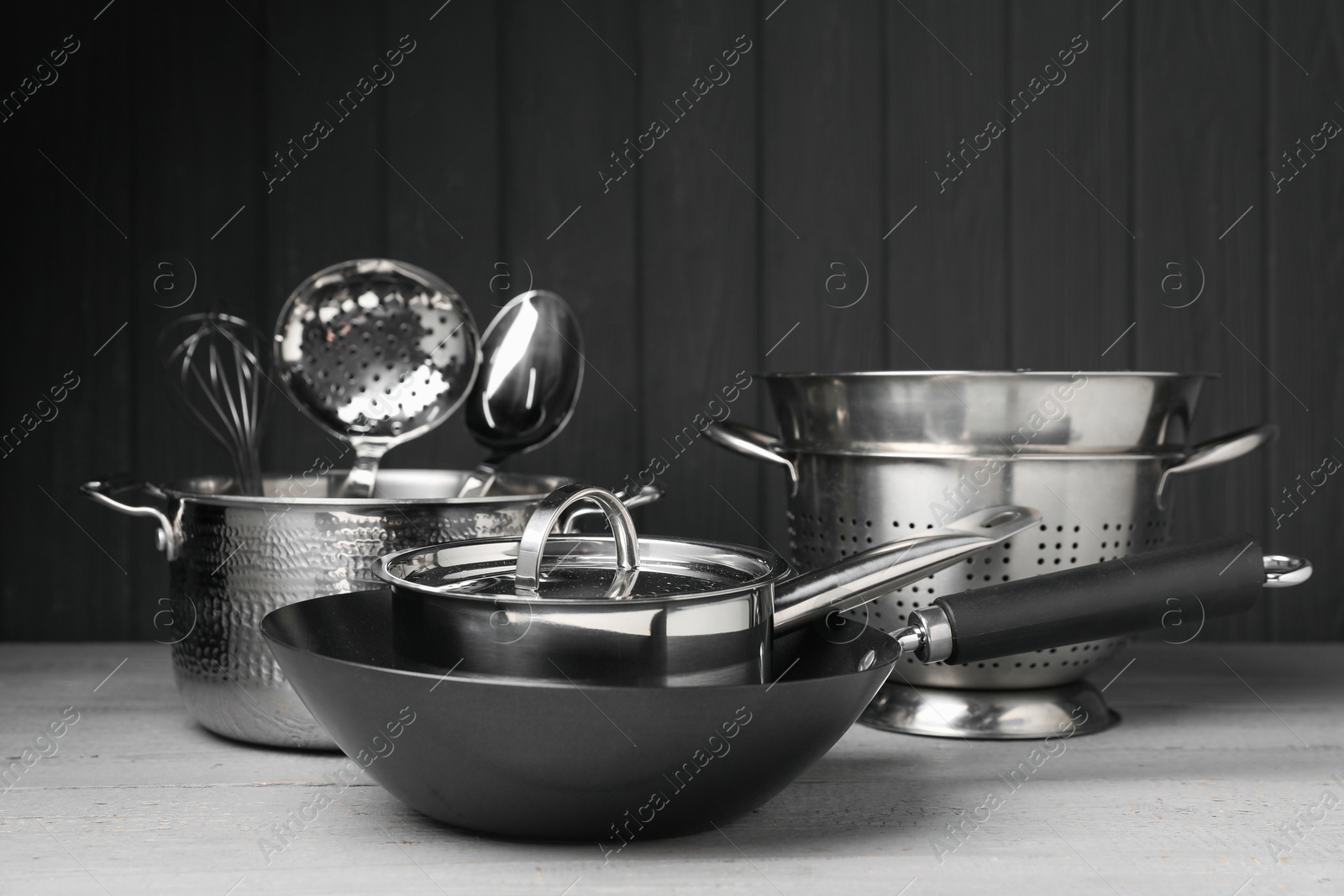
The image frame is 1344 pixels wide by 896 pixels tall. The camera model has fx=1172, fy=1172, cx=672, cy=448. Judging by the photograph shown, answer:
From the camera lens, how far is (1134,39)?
1.09m

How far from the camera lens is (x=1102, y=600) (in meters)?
0.70

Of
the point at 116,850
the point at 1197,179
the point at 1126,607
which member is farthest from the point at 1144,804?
the point at 1197,179

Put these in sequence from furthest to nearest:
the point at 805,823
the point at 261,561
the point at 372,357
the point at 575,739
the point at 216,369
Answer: the point at 216,369 < the point at 372,357 < the point at 261,561 < the point at 805,823 < the point at 575,739

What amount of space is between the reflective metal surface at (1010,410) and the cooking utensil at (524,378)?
22 centimetres

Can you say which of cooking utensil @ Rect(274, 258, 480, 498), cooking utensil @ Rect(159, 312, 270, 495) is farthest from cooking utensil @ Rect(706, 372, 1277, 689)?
cooking utensil @ Rect(159, 312, 270, 495)

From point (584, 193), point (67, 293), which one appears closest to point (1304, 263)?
point (584, 193)

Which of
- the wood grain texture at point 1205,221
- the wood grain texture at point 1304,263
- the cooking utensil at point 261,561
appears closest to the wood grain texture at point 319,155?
the cooking utensil at point 261,561

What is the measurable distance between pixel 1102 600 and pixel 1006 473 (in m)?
0.10

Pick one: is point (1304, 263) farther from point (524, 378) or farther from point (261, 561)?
point (261, 561)

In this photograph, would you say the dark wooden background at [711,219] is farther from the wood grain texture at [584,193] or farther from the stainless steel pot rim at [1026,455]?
the stainless steel pot rim at [1026,455]

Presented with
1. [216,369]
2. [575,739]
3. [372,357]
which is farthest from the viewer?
[216,369]

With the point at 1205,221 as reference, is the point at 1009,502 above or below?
below

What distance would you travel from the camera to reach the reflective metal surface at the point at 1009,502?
764 millimetres

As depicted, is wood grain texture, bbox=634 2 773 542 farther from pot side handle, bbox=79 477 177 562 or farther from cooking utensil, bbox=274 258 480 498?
pot side handle, bbox=79 477 177 562
